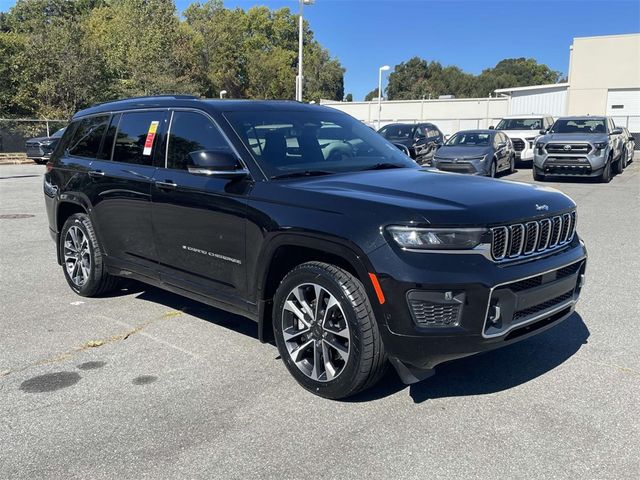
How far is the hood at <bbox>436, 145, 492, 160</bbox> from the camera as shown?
16.8m

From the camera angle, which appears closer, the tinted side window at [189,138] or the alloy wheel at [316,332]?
the alloy wheel at [316,332]

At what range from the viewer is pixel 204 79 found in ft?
176

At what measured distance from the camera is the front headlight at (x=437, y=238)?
10.5 ft

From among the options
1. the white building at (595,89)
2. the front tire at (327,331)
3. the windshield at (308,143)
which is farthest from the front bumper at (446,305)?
the white building at (595,89)

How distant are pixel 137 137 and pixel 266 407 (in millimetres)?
2738

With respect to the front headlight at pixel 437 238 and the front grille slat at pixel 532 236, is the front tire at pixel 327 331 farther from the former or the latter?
the front grille slat at pixel 532 236

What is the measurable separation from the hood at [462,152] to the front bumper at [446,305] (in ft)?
45.7

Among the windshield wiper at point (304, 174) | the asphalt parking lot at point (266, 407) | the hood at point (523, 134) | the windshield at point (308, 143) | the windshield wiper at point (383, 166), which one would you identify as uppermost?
the hood at point (523, 134)

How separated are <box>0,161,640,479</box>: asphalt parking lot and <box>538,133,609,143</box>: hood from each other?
40.6 feet

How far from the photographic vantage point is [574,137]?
16766 mm

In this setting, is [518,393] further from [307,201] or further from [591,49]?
[591,49]

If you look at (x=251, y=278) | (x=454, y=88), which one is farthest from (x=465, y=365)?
(x=454, y=88)

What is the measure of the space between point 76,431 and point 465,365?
260 centimetres

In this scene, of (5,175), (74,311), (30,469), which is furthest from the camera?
(5,175)
